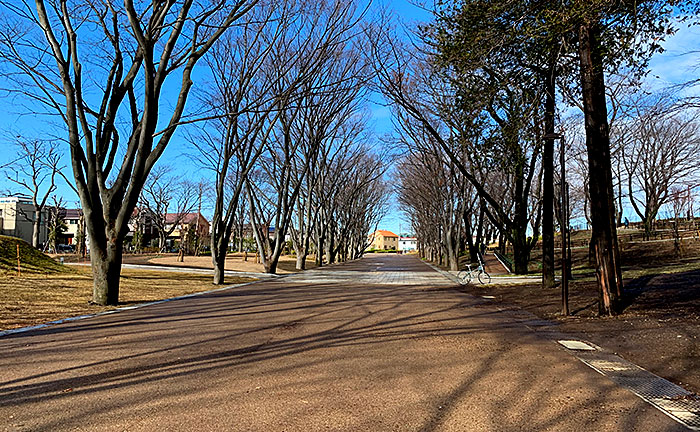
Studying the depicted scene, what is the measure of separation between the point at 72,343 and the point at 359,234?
5371 cm

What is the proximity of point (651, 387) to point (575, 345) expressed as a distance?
77.3 inches

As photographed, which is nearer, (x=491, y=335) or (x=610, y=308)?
(x=491, y=335)

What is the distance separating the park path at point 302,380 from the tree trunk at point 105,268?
7.69 ft

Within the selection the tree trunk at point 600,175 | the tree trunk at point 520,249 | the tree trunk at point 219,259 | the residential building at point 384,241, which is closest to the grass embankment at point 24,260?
the tree trunk at point 219,259

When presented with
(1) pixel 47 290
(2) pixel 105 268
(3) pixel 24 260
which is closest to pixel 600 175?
(2) pixel 105 268

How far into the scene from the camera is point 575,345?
6.44m

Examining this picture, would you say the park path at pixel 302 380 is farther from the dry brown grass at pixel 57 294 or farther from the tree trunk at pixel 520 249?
the tree trunk at pixel 520 249

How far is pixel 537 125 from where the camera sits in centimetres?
985

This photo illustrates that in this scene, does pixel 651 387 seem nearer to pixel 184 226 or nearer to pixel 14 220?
pixel 184 226

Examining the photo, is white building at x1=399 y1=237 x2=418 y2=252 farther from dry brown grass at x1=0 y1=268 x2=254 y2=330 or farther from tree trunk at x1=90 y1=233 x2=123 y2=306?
tree trunk at x1=90 y1=233 x2=123 y2=306

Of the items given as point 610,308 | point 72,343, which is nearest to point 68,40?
point 72,343

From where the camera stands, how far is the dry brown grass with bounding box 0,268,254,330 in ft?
Answer: 27.7

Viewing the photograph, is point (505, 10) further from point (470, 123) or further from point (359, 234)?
point (359, 234)

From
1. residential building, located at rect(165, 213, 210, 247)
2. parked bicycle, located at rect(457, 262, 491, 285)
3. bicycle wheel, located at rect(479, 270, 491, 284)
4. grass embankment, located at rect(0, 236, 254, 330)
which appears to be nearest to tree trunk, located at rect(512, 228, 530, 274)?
parked bicycle, located at rect(457, 262, 491, 285)
